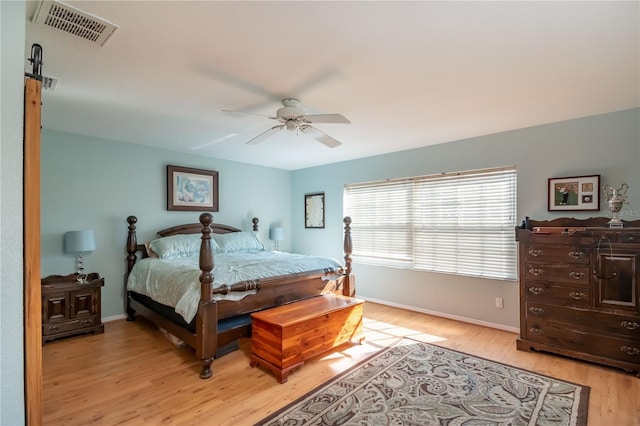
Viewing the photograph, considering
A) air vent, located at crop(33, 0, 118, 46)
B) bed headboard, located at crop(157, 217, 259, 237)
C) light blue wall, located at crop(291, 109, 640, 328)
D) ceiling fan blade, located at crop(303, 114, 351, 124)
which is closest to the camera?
air vent, located at crop(33, 0, 118, 46)

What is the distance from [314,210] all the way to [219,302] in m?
3.33

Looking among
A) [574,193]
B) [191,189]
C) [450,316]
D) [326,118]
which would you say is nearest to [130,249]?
[191,189]

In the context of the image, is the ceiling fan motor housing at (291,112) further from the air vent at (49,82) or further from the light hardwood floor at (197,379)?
the light hardwood floor at (197,379)

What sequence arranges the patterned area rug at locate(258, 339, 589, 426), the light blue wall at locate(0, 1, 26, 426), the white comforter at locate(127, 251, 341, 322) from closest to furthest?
the light blue wall at locate(0, 1, 26, 426), the patterned area rug at locate(258, 339, 589, 426), the white comforter at locate(127, 251, 341, 322)

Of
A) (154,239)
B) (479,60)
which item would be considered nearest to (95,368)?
(154,239)

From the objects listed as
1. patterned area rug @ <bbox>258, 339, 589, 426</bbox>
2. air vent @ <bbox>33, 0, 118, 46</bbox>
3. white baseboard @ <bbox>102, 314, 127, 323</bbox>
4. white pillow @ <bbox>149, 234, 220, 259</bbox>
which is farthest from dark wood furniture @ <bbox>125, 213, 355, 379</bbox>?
air vent @ <bbox>33, 0, 118, 46</bbox>

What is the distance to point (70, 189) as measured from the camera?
12.5ft

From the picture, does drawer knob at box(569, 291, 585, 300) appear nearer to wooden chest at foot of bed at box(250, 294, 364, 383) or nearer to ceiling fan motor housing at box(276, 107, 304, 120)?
wooden chest at foot of bed at box(250, 294, 364, 383)

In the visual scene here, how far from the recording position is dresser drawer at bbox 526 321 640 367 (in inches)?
104

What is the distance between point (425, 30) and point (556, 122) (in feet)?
8.41

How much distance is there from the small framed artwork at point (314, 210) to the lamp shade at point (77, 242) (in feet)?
11.3

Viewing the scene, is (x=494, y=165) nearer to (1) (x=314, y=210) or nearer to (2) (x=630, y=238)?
(2) (x=630, y=238)

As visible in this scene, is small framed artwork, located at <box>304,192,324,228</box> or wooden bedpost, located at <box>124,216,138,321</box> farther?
small framed artwork, located at <box>304,192,324,228</box>

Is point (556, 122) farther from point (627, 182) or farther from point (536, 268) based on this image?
point (536, 268)
